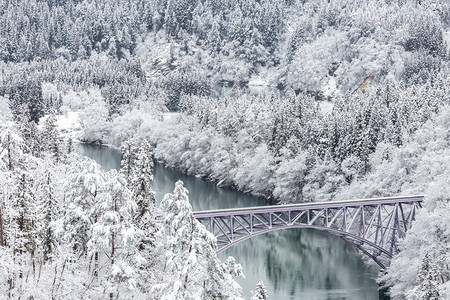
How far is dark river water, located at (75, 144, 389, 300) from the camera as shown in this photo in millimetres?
51781

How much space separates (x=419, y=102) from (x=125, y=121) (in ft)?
253

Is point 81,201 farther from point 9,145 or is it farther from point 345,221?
point 345,221

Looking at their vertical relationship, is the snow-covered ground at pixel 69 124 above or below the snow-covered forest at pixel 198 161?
above

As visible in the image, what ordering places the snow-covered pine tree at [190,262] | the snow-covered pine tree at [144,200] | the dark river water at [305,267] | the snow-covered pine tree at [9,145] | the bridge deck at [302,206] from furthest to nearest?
the dark river water at [305,267]
the bridge deck at [302,206]
the snow-covered pine tree at [144,200]
the snow-covered pine tree at [9,145]
the snow-covered pine tree at [190,262]

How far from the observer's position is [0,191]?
19344mm

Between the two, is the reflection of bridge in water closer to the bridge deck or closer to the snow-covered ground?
the bridge deck

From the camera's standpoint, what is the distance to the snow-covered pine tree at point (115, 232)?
23.8m

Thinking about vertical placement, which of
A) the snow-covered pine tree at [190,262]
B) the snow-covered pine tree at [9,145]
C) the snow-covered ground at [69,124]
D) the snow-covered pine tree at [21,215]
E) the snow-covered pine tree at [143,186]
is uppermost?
the snow-covered ground at [69,124]

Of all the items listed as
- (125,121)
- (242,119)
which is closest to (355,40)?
(125,121)

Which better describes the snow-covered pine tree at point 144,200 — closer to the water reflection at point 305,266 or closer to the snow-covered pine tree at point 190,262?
the snow-covered pine tree at point 190,262

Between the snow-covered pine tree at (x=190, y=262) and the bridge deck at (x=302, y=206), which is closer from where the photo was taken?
the snow-covered pine tree at (x=190, y=262)

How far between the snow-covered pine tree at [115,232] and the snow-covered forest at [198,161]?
0.28 ft

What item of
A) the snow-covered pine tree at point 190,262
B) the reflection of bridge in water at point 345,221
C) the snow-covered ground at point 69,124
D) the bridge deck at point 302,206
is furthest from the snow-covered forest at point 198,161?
the bridge deck at point 302,206

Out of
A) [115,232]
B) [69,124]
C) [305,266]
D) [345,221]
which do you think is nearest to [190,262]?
[115,232]
